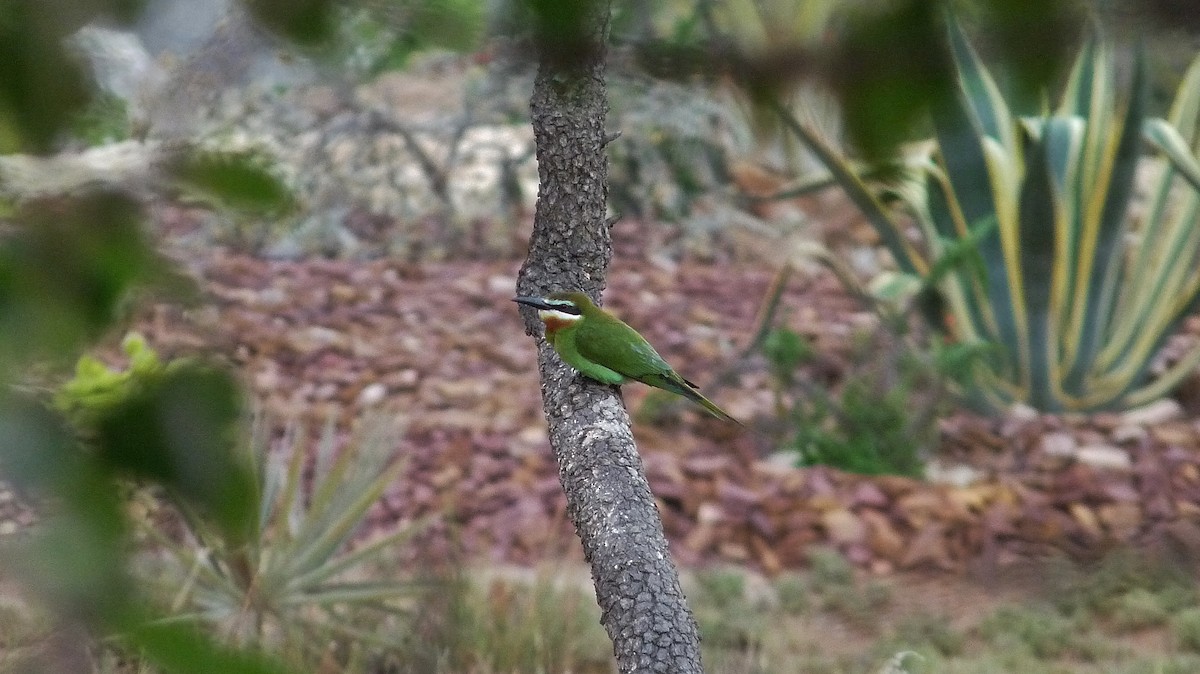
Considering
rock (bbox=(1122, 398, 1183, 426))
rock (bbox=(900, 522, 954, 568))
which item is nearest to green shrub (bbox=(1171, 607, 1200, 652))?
rock (bbox=(900, 522, 954, 568))

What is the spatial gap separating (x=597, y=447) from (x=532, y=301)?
0.22 metres

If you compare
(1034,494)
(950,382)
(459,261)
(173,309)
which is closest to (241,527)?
(173,309)

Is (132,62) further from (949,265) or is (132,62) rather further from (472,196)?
(472,196)

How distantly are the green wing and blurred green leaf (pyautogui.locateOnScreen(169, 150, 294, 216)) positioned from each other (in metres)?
1.05

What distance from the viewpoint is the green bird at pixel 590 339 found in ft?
4.40

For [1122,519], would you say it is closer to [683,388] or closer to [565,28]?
[683,388]

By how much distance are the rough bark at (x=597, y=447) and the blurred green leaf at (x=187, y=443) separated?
20.4 inches

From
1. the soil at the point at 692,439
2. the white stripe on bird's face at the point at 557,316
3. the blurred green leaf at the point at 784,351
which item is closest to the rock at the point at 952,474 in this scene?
the soil at the point at 692,439

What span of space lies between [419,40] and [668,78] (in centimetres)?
7

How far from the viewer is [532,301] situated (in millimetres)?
1286

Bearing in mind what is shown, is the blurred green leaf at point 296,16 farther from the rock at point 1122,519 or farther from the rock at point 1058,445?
the rock at point 1058,445

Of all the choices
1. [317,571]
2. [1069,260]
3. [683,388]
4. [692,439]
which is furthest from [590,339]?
[1069,260]

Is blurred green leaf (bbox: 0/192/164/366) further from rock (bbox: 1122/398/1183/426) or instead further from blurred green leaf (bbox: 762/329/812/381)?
rock (bbox: 1122/398/1183/426)

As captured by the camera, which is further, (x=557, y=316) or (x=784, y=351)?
(x=784, y=351)
